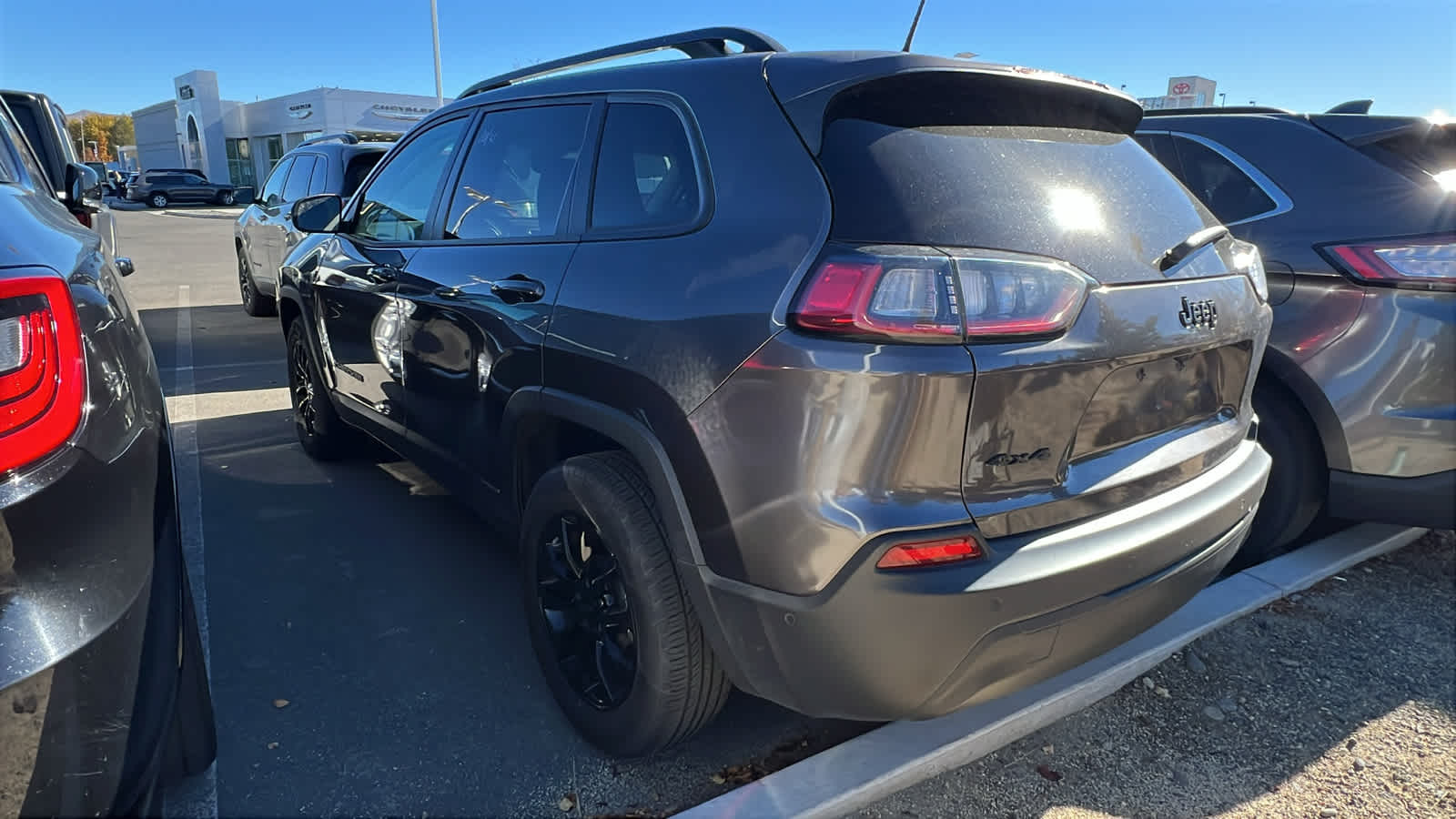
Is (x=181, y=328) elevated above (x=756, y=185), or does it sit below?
below

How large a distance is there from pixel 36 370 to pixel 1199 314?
7.55 ft

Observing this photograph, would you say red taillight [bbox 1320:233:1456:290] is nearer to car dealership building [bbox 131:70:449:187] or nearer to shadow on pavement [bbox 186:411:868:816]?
shadow on pavement [bbox 186:411:868:816]

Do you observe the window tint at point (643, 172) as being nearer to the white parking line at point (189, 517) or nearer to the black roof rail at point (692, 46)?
the black roof rail at point (692, 46)

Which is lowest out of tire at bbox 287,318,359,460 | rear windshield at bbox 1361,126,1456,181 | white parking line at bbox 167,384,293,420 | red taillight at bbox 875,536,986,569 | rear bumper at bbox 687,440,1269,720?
white parking line at bbox 167,384,293,420

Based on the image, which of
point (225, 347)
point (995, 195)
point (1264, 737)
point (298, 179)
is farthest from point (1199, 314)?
point (298, 179)

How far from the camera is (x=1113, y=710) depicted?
8.64 feet

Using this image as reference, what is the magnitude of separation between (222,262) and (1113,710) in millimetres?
16152

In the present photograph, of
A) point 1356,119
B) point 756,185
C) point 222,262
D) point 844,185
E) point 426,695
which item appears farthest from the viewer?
point 222,262

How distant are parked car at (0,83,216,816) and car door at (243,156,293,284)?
682 cm

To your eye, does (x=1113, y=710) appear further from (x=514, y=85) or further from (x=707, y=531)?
(x=514, y=85)

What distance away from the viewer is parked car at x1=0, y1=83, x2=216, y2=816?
1326 mm

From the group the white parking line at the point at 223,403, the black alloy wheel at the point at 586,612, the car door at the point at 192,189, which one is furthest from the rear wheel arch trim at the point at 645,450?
the car door at the point at 192,189

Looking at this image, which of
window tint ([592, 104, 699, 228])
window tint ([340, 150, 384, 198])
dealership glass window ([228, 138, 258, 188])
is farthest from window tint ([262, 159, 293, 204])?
dealership glass window ([228, 138, 258, 188])

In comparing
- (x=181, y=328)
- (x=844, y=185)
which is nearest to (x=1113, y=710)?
(x=844, y=185)
